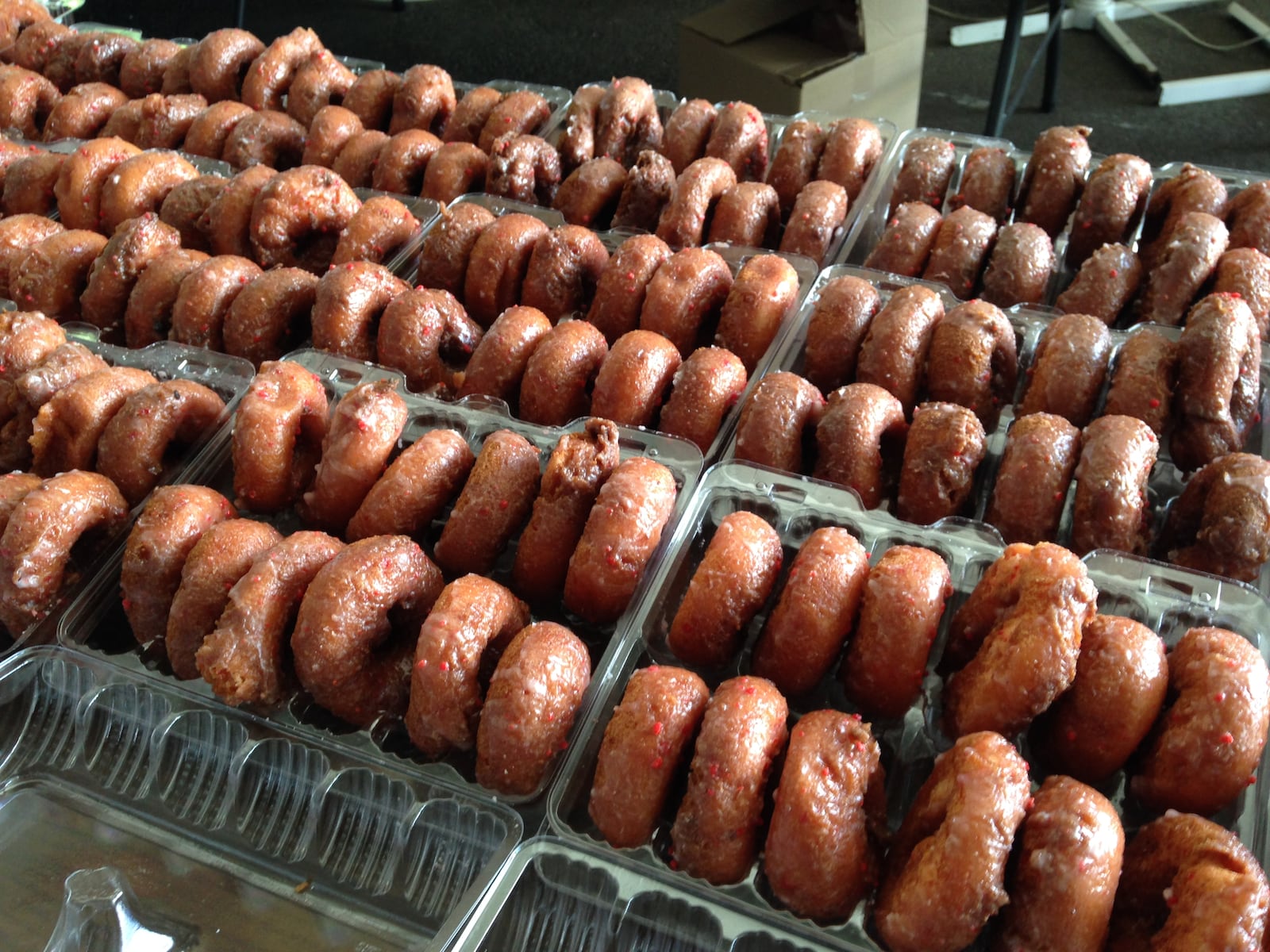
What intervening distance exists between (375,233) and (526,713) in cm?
152

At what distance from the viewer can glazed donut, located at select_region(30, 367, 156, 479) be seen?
1.92 m

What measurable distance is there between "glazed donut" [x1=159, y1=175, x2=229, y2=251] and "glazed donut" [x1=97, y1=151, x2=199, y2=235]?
0.15ft

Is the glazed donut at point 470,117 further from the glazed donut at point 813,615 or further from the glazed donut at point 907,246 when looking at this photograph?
the glazed donut at point 813,615

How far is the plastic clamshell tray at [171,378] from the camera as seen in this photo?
177 centimetres

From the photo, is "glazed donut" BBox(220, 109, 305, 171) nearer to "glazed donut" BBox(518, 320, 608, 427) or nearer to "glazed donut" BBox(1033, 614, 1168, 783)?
"glazed donut" BBox(518, 320, 608, 427)

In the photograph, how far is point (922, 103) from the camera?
6090 millimetres

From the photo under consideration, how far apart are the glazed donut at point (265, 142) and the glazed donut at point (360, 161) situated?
0.79ft

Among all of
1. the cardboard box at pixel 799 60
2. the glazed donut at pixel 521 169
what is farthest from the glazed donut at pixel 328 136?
the cardboard box at pixel 799 60

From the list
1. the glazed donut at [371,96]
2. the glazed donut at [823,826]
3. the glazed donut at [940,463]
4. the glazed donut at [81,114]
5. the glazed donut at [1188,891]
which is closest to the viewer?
the glazed donut at [1188,891]

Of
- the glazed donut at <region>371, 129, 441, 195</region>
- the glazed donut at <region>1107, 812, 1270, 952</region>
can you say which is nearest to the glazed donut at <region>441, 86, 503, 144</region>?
the glazed donut at <region>371, 129, 441, 195</region>

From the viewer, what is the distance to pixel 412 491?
1.69m

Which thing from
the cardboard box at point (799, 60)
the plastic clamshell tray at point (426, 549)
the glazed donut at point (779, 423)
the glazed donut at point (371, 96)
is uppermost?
the cardboard box at point (799, 60)

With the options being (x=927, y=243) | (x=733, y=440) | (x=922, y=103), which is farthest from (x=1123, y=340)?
(x=922, y=103)

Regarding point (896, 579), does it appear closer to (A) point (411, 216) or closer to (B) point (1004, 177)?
(B) point (1004, 177)
